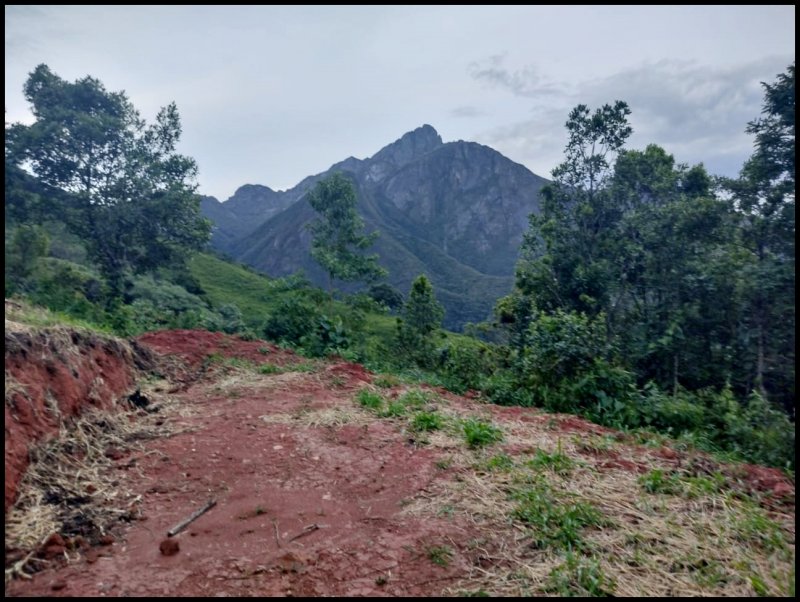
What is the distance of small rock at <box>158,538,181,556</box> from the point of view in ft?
8.83

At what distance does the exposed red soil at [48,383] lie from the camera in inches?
130

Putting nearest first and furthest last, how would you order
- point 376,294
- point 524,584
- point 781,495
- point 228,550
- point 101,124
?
point 524,584, point 228,550, point 781,495, point 101,124, point 376,294

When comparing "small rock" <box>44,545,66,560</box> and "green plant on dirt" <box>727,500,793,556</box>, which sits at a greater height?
"small rock" <box>44,545,66,560</box>

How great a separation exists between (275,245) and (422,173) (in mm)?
30599

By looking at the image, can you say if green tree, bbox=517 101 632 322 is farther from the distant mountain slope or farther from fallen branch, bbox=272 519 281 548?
the distant mountain slope

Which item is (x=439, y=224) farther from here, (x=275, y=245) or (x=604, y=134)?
(x=604, y=134)

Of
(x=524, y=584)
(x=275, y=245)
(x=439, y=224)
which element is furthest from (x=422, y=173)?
(x=524, y=584)

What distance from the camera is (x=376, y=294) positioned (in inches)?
893

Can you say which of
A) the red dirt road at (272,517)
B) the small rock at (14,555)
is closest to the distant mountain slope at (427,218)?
Answer: the red dirt road at (272,517)

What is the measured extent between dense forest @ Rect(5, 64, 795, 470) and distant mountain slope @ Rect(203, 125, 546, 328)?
33942mm

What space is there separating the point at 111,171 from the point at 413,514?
1343 cm

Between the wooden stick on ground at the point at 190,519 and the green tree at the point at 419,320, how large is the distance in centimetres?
894

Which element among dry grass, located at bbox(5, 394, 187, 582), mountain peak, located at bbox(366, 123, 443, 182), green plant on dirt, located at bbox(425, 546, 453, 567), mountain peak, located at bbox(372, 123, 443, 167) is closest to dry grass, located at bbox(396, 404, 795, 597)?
green plant on dirt, located at bbox(425, 546, 453, 567)

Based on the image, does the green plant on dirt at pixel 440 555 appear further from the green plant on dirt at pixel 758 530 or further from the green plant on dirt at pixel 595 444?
the green plant on dirt at pixel 595 444
